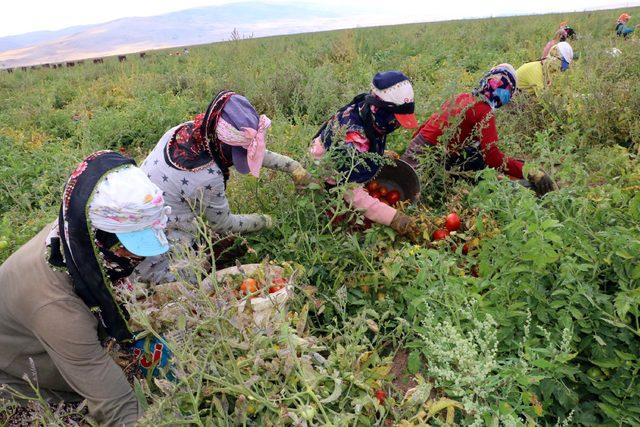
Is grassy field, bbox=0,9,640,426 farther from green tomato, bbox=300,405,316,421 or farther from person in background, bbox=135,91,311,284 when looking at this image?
person in background, bbox=135,91,311,284

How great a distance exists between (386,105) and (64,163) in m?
3.11

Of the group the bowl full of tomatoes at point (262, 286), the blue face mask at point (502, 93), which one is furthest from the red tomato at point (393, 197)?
the bowl full of tomatoes at point (262, 286)

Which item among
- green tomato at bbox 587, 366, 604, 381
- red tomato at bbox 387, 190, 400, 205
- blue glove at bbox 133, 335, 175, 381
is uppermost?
red tomato at bbox 387, 190, 400, 205

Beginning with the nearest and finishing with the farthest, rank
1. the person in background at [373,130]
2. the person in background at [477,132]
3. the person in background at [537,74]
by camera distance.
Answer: the person in background at [373,130], the person in background at [477,132], the person in background at [537,74]

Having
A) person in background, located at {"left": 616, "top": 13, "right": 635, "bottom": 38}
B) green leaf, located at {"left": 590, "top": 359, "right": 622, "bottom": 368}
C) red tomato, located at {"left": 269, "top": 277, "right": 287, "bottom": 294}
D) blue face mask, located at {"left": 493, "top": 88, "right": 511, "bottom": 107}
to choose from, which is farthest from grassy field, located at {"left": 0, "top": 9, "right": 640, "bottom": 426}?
person in background, located at {"left": 616, "top": 13, "right": 635, "bottom": 38}

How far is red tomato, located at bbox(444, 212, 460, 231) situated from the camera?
273cm

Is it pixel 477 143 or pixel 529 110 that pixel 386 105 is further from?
pixel 529 110

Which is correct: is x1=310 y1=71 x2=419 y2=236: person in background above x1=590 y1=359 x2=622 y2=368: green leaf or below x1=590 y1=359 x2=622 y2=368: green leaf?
above

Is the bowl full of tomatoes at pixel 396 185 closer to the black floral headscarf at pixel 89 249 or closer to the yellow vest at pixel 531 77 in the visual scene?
the black floral headscarf at pixel 89 249

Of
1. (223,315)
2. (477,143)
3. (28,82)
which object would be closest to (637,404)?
(223,315)

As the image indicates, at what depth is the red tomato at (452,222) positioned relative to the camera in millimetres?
2734

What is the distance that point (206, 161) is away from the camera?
2428 mm

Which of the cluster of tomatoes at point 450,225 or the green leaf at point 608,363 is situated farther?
the cluster of tomatoes at point 450,225

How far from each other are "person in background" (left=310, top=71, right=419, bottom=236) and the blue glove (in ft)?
3.97
